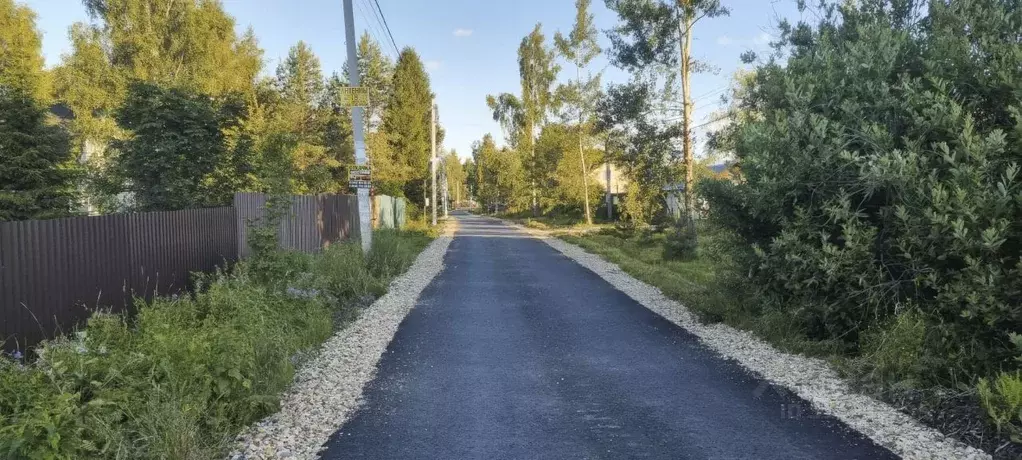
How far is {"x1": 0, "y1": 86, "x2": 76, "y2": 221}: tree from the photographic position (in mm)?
11938

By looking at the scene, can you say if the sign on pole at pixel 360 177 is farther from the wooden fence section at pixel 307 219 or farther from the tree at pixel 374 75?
the tree at pixel 374 75

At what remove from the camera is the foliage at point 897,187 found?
16.2ft

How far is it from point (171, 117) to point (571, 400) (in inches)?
533

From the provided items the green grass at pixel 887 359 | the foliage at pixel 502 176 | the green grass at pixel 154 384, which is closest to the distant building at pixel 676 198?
the green grass at pixel 887 359

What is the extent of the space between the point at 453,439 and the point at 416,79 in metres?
39.6

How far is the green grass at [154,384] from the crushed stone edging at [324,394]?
0.50 ft

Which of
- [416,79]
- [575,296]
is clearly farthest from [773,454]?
[416,79]

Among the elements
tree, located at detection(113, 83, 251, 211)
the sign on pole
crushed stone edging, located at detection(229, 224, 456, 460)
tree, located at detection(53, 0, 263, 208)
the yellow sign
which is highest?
tree, located at detection(53, 0, 263, 208)

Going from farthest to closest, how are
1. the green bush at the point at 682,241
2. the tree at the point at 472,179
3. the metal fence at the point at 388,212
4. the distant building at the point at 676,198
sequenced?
1. the tree at the point at 472,179
2. the metal fence at the point at 388,212
3. the distant building at the point at 676,198
4. the green bush at the point at 682,241

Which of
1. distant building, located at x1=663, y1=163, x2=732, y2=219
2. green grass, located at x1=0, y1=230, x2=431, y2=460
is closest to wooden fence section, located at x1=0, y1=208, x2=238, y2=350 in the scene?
green grass, located at x1=0, y1=230, x2=431, y2=460

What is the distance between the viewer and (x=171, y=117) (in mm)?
14812

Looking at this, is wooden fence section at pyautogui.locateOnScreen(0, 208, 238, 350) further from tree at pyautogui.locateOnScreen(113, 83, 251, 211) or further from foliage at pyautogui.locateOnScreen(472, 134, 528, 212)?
foliage at pyautogui.locateOnScreen(472, 134, 528, 212)

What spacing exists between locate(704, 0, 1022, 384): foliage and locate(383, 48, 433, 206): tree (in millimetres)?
32582

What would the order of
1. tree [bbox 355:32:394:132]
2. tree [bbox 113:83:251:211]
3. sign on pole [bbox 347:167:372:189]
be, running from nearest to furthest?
sign on pole [bbox 347:167:372:189]
tree [bbox 113:83:251:211]
tree [bbox 355:32:394:132]
